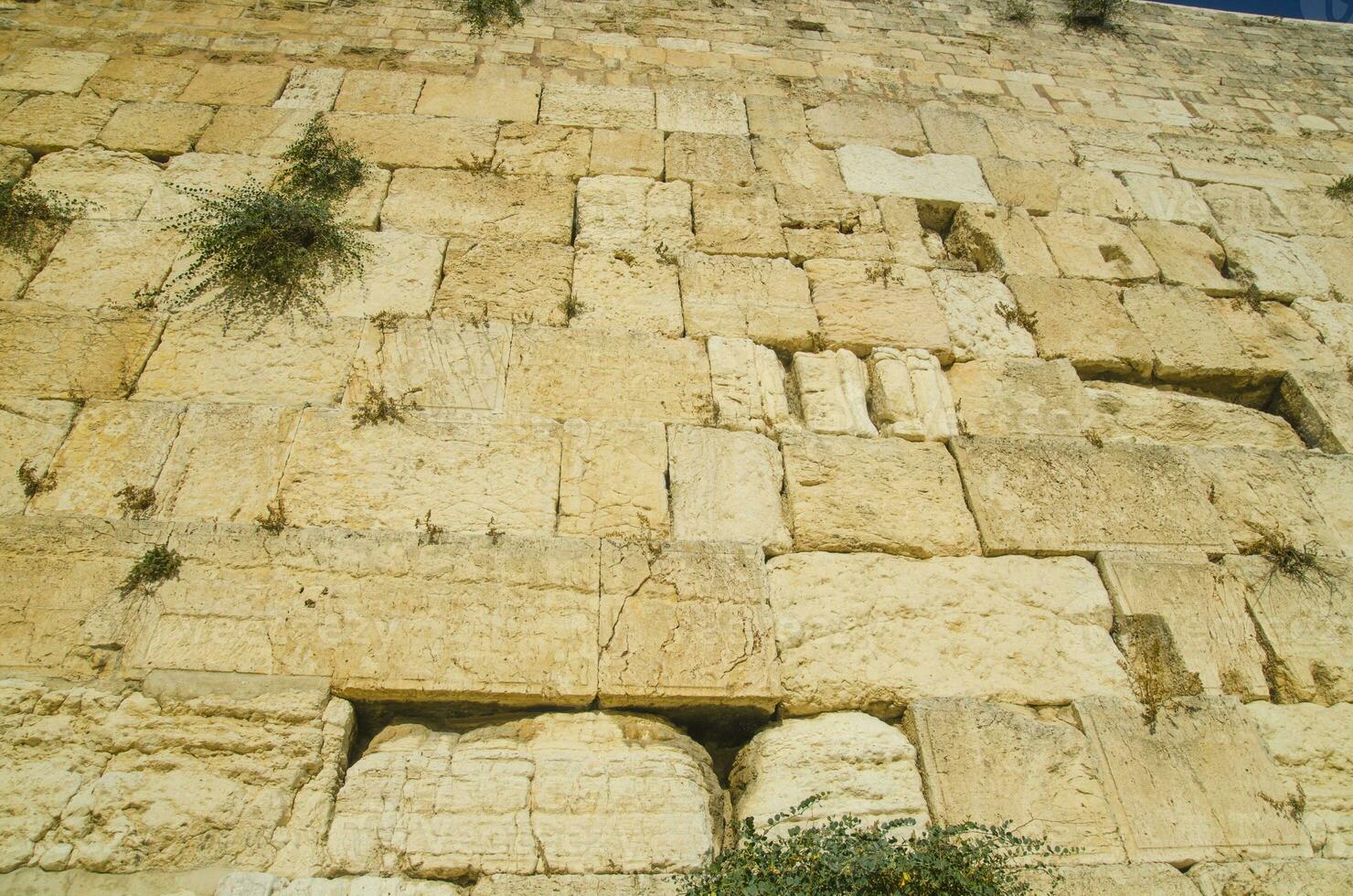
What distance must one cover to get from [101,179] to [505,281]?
2.36 meters

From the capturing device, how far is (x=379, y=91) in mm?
5094

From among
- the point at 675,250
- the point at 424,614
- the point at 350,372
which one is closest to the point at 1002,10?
the point at 675,250

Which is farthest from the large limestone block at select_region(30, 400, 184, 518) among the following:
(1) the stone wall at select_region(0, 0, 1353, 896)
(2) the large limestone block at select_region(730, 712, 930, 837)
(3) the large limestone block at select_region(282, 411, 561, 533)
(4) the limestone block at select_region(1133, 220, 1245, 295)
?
(4) the limestone block at select_region(1133, 220, 1245, 295)

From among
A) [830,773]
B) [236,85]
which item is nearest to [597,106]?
[236,85]

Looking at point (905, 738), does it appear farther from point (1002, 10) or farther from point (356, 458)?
point (1002, 10)

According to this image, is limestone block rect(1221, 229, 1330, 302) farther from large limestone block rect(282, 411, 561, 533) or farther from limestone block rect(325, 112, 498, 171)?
limestone block rect(325, 112, 498, 171)

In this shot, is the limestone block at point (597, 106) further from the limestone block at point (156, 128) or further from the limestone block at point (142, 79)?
the limestone block at point (142, 79)

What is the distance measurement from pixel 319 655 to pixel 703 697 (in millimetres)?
1371

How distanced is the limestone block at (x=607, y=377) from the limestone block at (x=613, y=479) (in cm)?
11

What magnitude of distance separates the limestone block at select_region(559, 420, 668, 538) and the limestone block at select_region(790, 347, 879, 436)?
0.77m

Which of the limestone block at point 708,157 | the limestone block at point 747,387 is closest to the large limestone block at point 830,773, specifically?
the limestone block at point 747,387

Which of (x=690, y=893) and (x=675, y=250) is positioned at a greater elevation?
(x=675, y=250)

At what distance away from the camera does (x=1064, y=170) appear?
5387 mm

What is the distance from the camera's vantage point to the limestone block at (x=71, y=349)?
3.40 m
